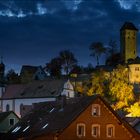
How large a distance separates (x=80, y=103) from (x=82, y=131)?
401 cm

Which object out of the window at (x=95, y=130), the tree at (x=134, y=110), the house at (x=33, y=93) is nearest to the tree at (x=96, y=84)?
the house at (x=33, y=93)

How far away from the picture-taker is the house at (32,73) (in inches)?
7221

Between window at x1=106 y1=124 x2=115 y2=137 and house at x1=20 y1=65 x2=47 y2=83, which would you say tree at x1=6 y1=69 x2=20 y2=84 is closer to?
house at x1=20 y1=65 x2=47 y2=83

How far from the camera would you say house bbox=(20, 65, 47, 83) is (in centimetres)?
18341

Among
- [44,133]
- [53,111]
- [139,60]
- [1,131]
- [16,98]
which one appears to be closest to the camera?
[44,133]

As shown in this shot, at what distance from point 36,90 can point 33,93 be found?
1214 millimetres

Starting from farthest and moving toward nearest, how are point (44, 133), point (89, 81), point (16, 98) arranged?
point (89, 81) → point (16, 98) → point (44, 133)

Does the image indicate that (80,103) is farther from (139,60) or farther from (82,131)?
(139,60)

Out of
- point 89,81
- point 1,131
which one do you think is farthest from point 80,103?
point 89,81

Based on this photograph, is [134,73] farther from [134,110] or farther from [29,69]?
[134,110]

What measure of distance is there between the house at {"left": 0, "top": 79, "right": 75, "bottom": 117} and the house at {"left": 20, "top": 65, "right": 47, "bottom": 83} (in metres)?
33.2

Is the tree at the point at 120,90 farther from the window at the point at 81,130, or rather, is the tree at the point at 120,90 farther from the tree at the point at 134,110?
the window at the point at 81,130

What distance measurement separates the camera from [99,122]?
8450 centimetres

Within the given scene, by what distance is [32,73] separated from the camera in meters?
188
